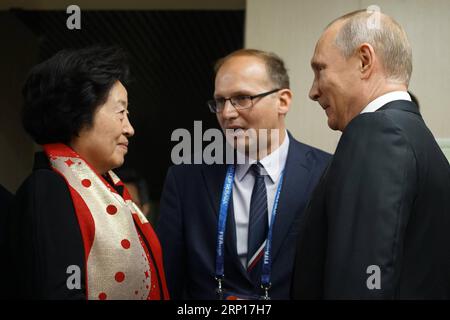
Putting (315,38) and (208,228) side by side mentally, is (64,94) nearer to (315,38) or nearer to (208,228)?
(208,228)

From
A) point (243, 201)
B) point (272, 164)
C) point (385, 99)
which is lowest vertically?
point (243, 201)

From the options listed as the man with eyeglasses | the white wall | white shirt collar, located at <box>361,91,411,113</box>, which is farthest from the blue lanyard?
the white wall

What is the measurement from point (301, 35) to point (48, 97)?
6.90ft

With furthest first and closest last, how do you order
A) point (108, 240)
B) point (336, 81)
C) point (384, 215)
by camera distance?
point (108, 240)
point (336, 81)
point (384, 215)

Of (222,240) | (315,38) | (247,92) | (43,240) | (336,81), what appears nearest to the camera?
(43,240)

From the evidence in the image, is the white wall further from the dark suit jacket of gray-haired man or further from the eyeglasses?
the dark suit jacket of gray-haired man

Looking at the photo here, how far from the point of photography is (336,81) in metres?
1.65

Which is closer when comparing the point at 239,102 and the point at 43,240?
the point at 43,240

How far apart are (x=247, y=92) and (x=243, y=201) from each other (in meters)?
0.41

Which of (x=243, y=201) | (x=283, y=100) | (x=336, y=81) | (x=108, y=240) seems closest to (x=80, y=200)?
(x=108, y=240)

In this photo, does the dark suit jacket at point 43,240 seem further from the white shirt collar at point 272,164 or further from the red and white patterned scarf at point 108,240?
the white shirt collar at point 272,164

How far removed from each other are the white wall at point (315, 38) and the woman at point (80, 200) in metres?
1.69

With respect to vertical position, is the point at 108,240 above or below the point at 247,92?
below

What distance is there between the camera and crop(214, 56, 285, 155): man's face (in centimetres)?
228
